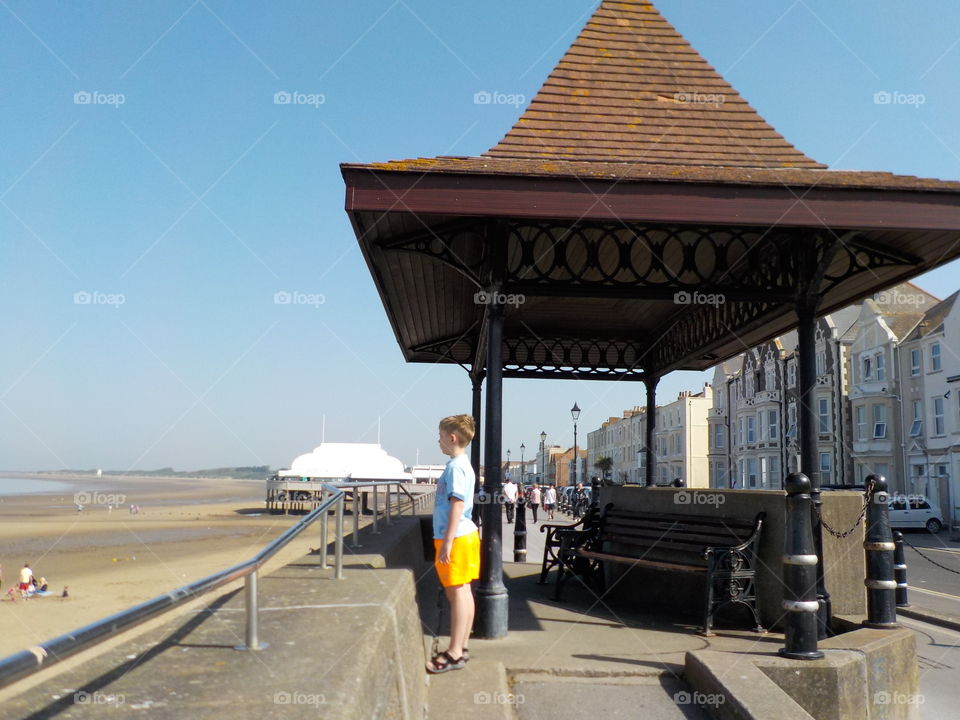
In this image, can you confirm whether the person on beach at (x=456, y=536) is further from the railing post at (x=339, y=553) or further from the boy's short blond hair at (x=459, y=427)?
the railing post at (x=339, y=553)

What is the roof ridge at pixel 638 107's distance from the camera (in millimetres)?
7938

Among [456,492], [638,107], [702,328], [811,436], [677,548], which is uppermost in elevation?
[638,107]

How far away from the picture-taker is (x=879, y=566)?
6.75 meters

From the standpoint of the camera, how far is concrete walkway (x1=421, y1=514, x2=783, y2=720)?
4805mm

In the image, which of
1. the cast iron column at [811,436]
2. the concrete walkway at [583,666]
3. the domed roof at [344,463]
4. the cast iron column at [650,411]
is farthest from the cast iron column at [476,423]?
the domed roof at [344,463]

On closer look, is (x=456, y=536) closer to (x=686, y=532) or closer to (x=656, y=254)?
(x=686, y=532)

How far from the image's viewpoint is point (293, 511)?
205 ft

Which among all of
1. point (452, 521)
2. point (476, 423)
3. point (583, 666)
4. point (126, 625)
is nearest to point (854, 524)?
point (583, 666)

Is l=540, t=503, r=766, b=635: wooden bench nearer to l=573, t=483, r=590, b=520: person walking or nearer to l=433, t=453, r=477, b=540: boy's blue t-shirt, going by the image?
l=433, t=453, r=477, b=540: boy's blue t-shirt

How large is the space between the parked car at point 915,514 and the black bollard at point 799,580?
34306mm

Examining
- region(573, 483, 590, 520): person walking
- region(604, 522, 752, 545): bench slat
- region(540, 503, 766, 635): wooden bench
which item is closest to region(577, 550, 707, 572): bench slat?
region(540, 503, 766, 635): wooden bench

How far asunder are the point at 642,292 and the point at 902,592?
6.71 meters

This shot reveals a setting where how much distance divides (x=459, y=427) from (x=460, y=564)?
820 mm

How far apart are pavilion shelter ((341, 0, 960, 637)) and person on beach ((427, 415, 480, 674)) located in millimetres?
1656
